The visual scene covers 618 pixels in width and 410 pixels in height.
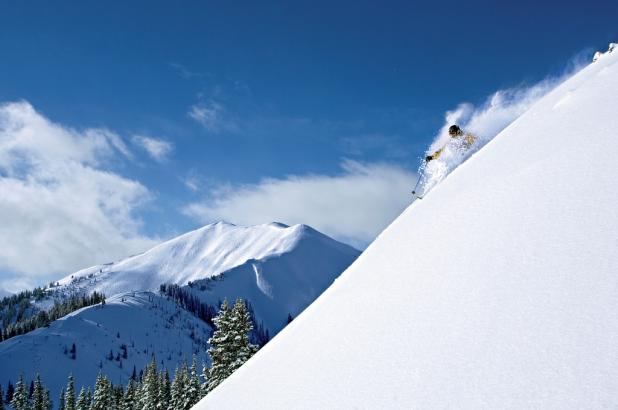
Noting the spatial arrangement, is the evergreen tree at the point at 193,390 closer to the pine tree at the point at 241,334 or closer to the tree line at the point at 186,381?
the tree line at the point at 186,381

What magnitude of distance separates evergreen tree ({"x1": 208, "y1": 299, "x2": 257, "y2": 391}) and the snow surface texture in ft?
71.5

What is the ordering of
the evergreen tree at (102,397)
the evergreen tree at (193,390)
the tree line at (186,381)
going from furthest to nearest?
the evergreen tree at (102,397), the evergreen tree at (193,390), the tree line at (186,381)

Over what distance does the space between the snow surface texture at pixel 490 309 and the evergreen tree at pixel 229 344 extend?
21803 mm

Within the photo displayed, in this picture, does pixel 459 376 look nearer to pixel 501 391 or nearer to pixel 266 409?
pixel 501 391

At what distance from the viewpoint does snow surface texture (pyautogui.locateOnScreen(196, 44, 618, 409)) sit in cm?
338

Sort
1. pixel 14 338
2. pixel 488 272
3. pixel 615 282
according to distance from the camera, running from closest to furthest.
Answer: pixel 615 282 → pixel 488 272 → pixel 14 338

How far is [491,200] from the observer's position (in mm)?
6262

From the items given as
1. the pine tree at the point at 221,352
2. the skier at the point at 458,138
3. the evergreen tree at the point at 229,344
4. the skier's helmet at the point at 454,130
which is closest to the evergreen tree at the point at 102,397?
the evergreen tree at the point at 229,344

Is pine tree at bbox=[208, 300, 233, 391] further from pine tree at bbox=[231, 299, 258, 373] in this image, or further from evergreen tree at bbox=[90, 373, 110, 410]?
evergreen tree at bbox=[90, 373, 110, 410]

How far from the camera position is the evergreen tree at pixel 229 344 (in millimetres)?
27500

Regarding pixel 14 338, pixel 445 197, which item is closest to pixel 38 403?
pixel 445 197

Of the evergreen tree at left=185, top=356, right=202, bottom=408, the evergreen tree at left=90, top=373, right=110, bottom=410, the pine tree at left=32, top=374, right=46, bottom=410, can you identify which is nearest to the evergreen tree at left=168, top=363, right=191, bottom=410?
the evergreen tree at left=185, top=356, right=202, bottom=408

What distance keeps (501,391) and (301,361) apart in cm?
286

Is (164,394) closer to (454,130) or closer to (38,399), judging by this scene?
(38,399)
